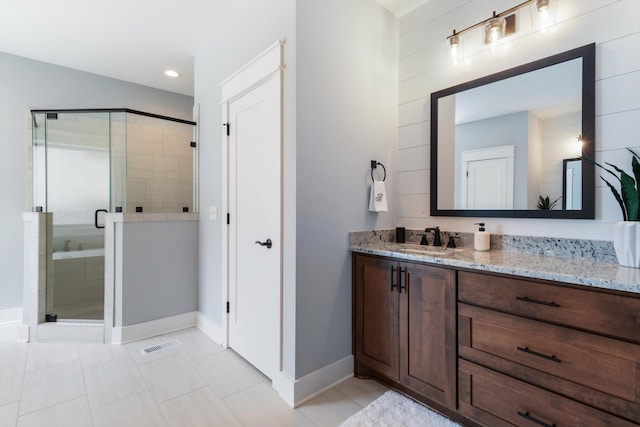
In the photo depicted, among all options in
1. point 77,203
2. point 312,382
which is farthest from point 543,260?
point 77,203

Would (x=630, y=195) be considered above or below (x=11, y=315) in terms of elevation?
above

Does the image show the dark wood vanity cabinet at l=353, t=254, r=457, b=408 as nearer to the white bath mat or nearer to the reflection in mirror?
the white bath mat

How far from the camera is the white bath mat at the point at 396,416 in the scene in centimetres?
159

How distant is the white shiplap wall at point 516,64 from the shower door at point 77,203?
296 centimetres

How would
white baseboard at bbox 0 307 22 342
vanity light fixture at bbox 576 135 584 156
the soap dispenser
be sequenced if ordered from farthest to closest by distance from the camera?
white baseboard at bbox 0 307 22 342 → the soap dispenser → vanity light fixture at bbox 576 135 584 156

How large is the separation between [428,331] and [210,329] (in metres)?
2.04

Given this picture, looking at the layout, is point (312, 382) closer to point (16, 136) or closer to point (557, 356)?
point (557, 356)

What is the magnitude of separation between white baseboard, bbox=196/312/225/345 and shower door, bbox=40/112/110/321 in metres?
0.94

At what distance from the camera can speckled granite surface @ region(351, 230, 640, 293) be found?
1142 millimetres

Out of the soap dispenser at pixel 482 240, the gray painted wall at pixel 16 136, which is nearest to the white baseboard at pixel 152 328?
the gray painted wall at pixel 16 136

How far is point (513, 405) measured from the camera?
1328 mm

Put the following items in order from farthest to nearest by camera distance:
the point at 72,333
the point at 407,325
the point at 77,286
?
1. the point at 77,286
2. the point at 72,333
3. the point at 407,325

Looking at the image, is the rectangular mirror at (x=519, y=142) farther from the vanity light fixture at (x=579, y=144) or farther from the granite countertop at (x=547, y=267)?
the granite countertop at (x=547, y=267)

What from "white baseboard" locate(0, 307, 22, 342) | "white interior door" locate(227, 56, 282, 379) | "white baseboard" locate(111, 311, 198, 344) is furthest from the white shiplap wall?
"white baseboard" locate(0, 307, 22, 342)
